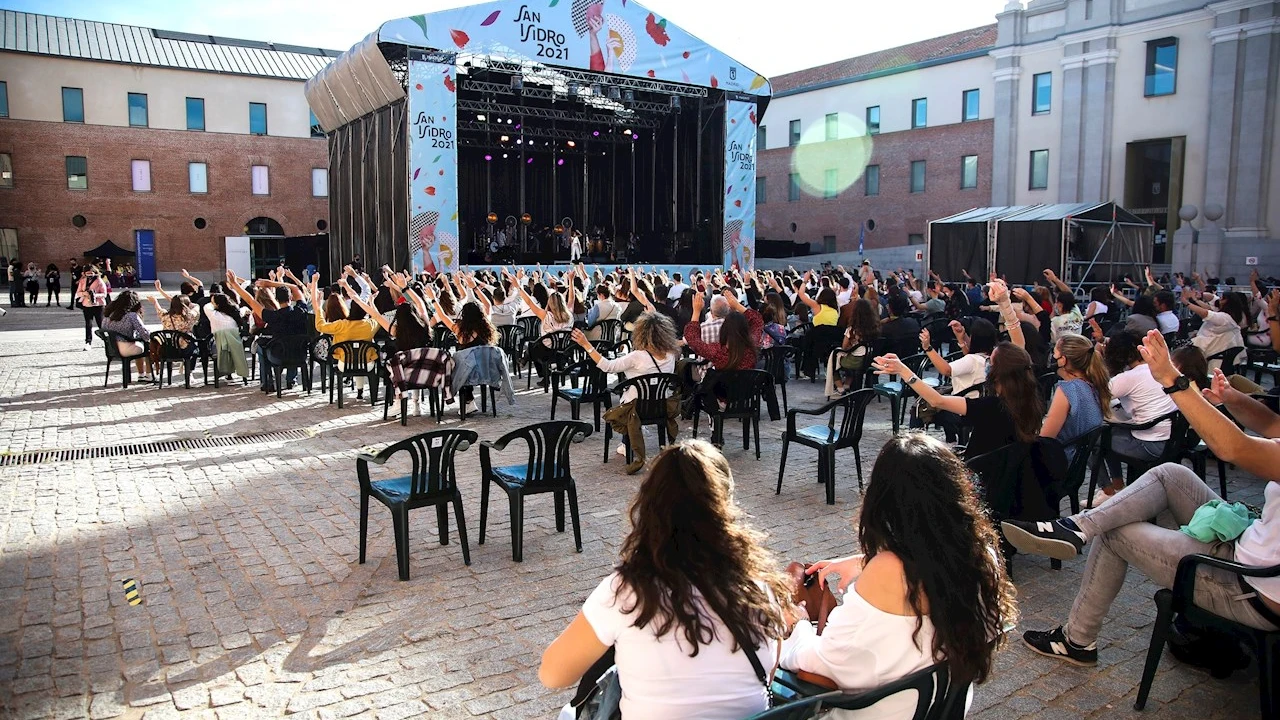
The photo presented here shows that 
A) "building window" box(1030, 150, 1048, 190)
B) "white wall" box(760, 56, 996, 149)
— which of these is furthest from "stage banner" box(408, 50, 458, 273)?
"white wall" box(760, 56, 996, 149)

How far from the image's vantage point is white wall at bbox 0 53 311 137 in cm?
3372

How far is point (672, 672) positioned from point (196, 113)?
40.1m

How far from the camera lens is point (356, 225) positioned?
25547 mm

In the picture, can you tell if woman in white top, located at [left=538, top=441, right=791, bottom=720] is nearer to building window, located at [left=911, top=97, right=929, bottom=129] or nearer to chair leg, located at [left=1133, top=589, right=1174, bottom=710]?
chair leg, located at [left=1133, top=589, right=1174, bottom=710]

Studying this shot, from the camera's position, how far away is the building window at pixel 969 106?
1320 inches

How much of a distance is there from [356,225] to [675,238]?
9345mm

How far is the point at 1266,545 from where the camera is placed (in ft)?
10.5

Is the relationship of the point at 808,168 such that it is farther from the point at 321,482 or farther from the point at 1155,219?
the point at 321,482

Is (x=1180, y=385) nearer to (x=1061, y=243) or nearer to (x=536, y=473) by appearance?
(x=536, y=473)

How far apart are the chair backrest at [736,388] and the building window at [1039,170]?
27.6 m

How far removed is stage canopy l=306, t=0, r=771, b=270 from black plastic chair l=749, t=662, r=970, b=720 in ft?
62.2

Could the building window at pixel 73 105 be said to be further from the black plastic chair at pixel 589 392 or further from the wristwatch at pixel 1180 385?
the wristwatch at pixel 1180 385

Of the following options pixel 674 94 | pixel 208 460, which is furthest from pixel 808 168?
pixel 208 460

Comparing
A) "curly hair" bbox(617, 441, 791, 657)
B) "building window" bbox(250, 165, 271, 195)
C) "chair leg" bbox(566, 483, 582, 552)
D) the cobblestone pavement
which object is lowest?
the cobblestone pavement
